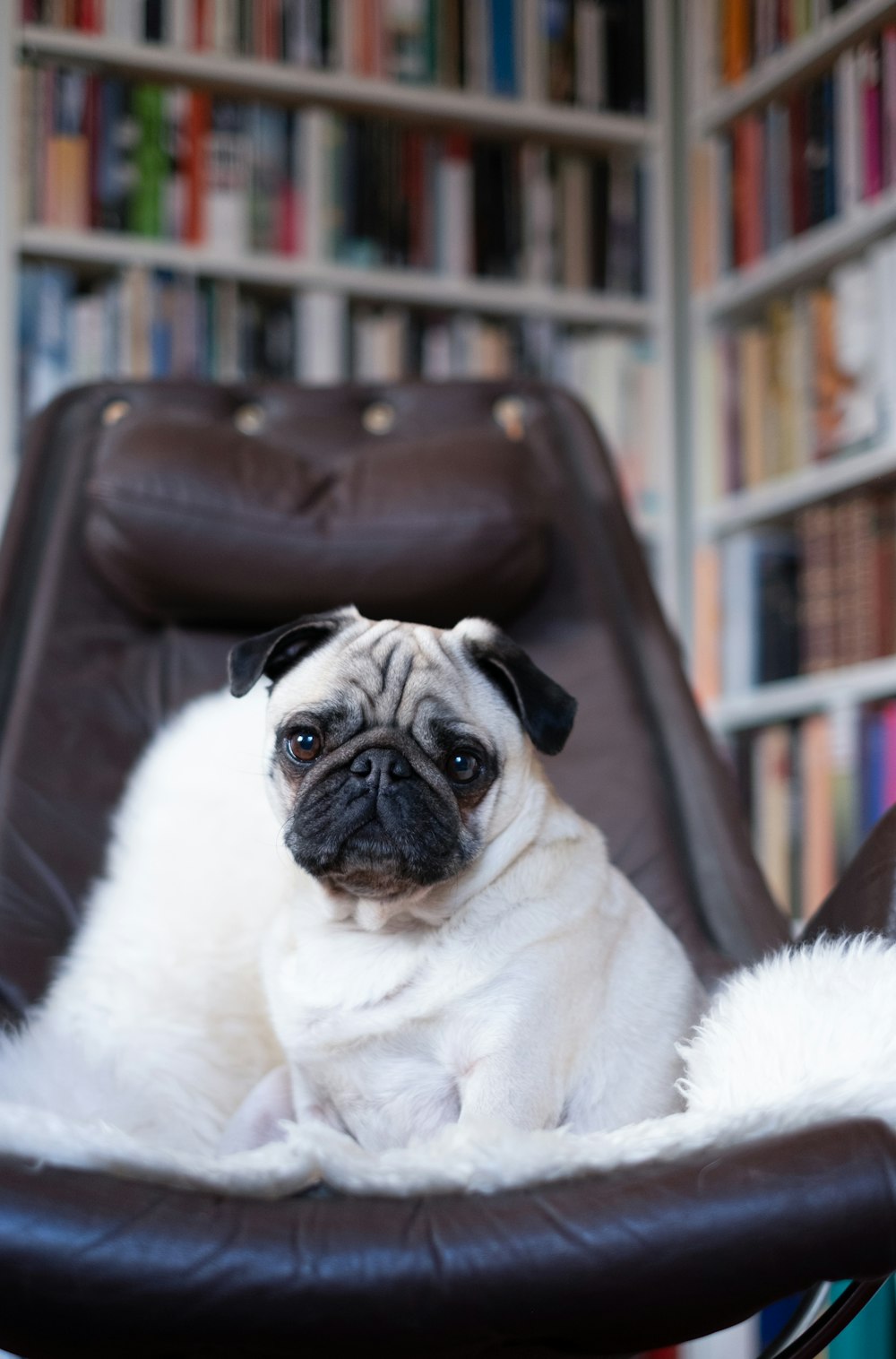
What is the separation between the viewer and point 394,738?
3.71ft

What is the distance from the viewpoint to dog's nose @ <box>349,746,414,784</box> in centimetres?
110

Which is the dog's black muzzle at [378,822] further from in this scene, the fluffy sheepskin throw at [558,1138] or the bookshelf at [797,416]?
the bookshelf at [797,416]

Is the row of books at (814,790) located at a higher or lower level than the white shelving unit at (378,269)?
lower

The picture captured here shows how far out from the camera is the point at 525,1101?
3.35 feet

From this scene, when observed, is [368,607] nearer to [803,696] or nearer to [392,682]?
[392,682]

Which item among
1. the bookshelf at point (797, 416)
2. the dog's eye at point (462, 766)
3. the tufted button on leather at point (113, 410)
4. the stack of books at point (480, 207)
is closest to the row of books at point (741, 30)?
the bookshelf at point (797, 416)

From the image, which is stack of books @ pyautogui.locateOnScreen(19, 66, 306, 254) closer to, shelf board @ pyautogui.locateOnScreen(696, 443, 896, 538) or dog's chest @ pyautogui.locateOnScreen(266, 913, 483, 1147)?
shelf board @ pyautogui.locateOnScreen(696, 443, 896, 538)

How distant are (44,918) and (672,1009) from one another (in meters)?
0.70

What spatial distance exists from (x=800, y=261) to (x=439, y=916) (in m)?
1.93

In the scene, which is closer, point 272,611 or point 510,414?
point 272,611

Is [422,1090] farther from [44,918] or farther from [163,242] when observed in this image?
[163,242]

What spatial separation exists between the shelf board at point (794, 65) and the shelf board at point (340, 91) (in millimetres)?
151

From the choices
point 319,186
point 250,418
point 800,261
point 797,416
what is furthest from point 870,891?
point 319,186

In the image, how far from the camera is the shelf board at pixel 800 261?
2.45 m
